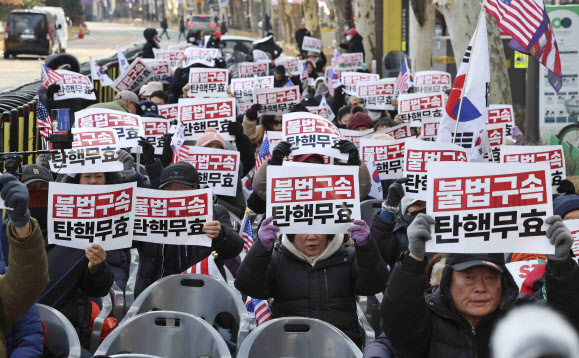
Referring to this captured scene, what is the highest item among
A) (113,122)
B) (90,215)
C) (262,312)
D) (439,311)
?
(113,122)

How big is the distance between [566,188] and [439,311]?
3.53 m

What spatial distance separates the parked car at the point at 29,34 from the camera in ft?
146

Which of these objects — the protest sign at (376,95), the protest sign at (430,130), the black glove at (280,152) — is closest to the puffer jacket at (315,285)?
the black glove at (280,152)

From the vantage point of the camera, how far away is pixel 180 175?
6789 millimetres

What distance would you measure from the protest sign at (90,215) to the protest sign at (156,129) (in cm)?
491

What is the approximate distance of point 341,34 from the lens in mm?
39031

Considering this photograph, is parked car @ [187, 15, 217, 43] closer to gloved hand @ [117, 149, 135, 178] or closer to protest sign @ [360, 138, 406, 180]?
protest sign @ [360, 138, 406, 180]

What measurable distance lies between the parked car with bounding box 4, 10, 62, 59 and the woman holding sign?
4113 cm

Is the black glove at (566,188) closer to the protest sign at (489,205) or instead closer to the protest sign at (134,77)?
the protest sign at (489,205)

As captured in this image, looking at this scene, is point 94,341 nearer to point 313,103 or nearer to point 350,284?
point 350,284

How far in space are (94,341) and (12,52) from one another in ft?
141

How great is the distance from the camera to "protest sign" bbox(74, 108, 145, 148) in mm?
9133

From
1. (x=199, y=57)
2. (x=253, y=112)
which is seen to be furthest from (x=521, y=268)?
(x=199, y=57)

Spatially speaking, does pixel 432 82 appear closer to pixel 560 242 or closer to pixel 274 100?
pixel 274 100
